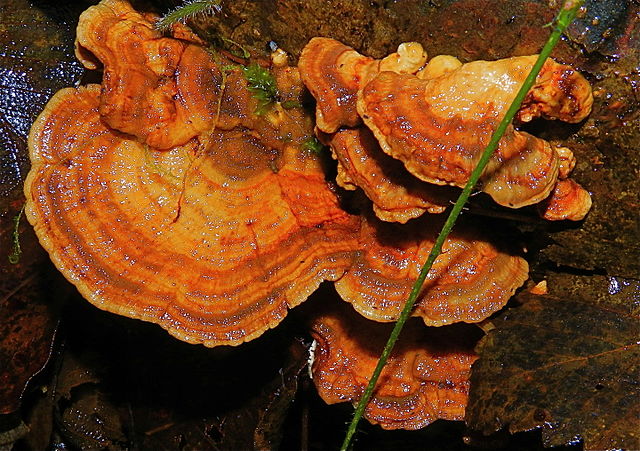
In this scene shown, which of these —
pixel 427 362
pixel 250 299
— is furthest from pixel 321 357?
pixel 250 299

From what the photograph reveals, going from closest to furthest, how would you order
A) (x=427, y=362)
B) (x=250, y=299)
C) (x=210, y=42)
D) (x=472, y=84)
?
(x=472, y=84) → (x=250, y=299) → (x=210, y=42) → (x=427, y=362)

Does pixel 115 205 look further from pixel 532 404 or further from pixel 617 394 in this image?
pixel 617 394

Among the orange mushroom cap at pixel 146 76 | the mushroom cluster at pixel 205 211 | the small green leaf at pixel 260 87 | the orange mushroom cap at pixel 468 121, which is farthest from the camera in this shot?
the small green leaf at pixel 260 87

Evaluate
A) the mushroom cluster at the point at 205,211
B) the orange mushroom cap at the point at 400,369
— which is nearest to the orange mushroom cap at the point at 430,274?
the mushroom cluster at the point at 205,211

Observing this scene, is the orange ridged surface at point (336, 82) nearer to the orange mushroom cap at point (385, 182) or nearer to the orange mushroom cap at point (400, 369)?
the orange mushroom cap at point (385, 182)

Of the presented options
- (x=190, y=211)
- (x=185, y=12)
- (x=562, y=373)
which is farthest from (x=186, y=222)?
(x=562, y=373)

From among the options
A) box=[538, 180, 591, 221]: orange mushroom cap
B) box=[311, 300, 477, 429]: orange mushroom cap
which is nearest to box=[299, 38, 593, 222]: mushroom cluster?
box=[538, 180, 591, 221]: orange mushroom cap
